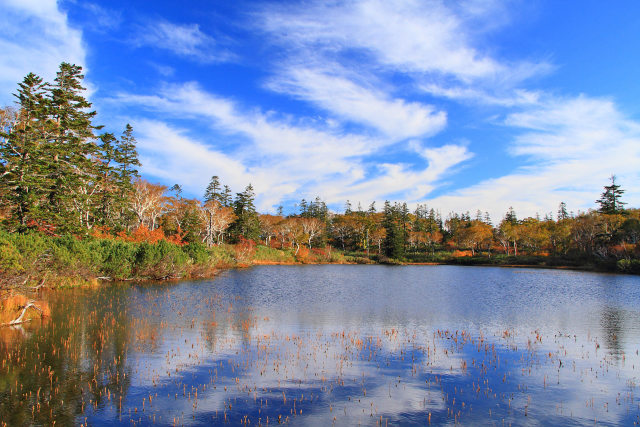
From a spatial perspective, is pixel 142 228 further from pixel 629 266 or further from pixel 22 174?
pixel 629 266

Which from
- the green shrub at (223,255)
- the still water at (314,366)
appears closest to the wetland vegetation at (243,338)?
the still water at (314,366)

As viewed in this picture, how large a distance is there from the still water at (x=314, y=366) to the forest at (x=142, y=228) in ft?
16.9

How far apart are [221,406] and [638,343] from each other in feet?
56.3

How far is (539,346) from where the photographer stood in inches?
611

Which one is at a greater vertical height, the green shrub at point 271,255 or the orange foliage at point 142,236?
the orange foliage at point 142,236

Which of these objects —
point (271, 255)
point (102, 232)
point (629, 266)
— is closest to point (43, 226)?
point (102, 232)

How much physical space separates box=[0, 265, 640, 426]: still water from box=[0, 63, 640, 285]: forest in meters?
5.14

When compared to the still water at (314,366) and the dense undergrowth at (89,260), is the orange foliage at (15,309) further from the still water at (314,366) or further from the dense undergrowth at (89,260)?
the dense undergrowth at (89,260)

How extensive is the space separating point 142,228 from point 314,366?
44.9 metres

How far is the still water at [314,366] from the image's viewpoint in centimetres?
880

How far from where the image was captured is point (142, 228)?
50.7 metres

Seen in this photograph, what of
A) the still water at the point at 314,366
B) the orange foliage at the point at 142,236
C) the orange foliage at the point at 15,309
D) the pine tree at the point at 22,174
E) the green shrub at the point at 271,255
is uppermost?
the pine tree at the point at 22,174

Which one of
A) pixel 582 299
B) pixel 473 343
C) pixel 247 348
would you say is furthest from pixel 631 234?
pixel 247 348

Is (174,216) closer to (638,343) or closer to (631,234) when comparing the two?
(638,343)
